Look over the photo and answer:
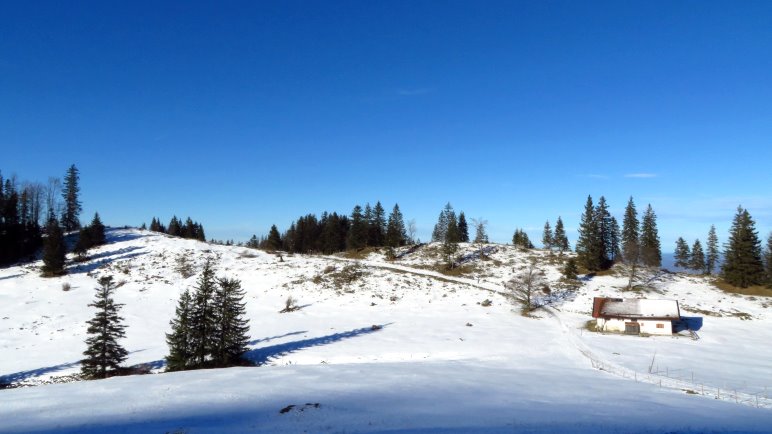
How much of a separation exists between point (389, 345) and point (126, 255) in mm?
57257

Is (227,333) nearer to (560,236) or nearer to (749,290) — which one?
(749,290)

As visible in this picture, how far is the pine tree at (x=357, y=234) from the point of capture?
4129 inches

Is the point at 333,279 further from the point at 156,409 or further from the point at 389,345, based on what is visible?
the point at 156,409

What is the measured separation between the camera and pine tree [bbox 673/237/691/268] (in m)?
103

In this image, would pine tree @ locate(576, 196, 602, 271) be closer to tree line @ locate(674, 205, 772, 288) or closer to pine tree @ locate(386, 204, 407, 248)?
tree line @ locate(674, 205, 772, 288)

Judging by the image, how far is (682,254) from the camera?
104 metres

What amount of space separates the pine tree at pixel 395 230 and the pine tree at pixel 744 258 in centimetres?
6074

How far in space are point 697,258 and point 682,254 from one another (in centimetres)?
365

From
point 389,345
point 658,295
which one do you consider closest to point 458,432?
point 389,345

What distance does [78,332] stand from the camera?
1736 inches

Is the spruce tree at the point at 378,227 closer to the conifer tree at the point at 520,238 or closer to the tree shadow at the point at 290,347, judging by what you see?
the conifer tree at the point at 520,238

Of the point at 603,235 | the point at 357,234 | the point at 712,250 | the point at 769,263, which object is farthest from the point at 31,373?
the point at 712,250

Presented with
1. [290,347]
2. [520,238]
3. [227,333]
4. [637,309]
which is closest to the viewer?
[227,333]

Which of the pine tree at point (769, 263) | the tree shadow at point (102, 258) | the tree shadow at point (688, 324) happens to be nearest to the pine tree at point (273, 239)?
the tree shadow at point (102, 258)
